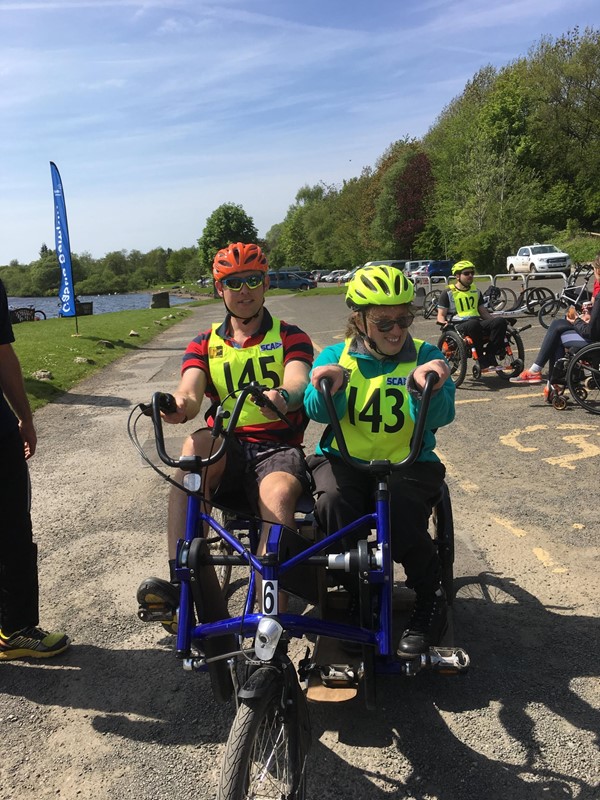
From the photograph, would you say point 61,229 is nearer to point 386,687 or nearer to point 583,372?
point 583,372

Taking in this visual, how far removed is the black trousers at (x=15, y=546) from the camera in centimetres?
324

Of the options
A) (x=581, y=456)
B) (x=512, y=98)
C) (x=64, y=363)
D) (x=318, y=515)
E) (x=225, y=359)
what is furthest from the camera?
(x=512, y=98)

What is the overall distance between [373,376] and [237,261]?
104cm

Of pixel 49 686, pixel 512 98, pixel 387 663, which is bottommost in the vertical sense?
pixel 49 686

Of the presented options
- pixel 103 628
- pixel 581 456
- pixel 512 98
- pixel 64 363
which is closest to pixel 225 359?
pixel 103 628

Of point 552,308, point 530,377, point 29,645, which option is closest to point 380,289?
point 29,645

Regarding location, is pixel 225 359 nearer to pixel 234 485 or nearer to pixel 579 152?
pixel 234 485

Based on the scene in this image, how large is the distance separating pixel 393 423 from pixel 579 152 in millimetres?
61483

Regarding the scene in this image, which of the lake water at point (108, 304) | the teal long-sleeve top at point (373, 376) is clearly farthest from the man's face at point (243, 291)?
the lake water at point (108, 304)

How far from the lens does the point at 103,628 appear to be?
3.60m

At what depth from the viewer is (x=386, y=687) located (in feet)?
9.77

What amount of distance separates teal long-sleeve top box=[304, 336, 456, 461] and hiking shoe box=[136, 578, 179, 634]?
95cm

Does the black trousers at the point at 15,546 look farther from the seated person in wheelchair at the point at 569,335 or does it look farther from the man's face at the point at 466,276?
the man's face at the point at 466,276

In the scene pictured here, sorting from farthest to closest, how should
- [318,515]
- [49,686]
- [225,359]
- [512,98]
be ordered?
[512,98]
[225,359]
[49,686]
[318,515]
